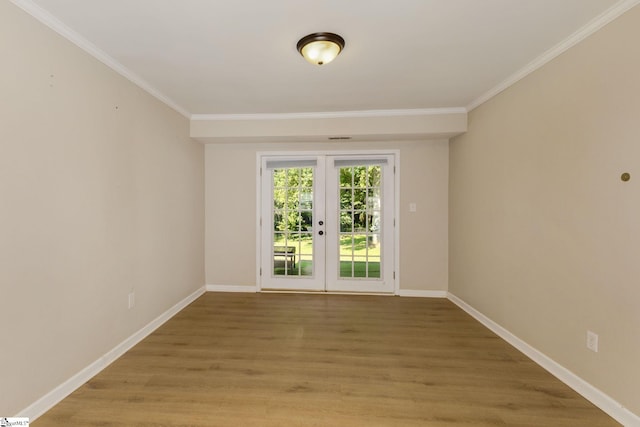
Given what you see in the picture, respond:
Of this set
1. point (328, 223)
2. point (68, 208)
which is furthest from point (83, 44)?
point (328, 223)

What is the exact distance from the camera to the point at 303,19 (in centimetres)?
180

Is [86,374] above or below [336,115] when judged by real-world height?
below

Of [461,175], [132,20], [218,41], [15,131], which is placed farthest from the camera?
[461,175]

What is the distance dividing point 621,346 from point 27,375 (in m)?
3.54

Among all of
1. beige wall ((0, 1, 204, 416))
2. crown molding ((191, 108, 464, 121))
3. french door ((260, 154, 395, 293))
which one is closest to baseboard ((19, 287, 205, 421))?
beige wall ((0, 1, 204, 416))

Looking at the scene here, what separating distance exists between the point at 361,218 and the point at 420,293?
1347 mm

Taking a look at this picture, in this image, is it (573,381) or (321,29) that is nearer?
(321,29)

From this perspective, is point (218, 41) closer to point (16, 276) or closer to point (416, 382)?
point (16, 276)

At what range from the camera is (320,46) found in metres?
1.98

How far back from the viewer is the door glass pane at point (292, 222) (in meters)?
4.18

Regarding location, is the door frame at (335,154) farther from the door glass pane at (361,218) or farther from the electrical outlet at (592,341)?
the electrical outlet at (592,341)

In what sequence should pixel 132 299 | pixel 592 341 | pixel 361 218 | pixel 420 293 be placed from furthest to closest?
pixel 361 218, pixel 420 293, pixel 132 299, pixel 592 341

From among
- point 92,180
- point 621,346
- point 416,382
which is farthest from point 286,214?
point 621,346

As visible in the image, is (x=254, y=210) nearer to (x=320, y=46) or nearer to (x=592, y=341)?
(x=320, y=46)
